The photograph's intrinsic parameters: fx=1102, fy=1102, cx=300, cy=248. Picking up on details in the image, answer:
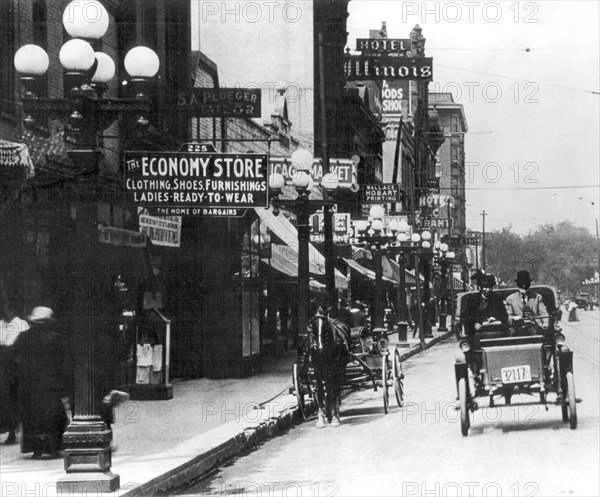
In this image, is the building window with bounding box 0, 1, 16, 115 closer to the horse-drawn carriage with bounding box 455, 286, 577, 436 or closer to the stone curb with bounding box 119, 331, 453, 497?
the stone curb with bounding box 119, 331, 453, 497

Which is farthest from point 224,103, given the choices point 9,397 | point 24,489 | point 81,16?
point 24,489

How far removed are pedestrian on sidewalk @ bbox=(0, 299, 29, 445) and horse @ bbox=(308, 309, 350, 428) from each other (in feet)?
12.3

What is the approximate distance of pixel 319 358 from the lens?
569 inches

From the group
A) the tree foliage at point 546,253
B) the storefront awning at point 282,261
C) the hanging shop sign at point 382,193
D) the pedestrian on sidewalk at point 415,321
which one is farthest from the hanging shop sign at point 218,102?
the tree foliage at point 546,253

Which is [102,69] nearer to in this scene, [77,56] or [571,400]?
[77,56]

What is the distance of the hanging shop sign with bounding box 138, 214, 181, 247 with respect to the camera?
19453mm

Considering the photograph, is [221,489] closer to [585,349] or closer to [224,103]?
[224,103]

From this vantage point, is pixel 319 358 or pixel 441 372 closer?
pixel 319 358

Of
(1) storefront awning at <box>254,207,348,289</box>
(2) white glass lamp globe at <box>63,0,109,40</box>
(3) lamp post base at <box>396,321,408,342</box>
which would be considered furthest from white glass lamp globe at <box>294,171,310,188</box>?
(3) lamp post base at <box>396,321,408,342</box>

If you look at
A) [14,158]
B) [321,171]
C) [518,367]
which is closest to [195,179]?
[14,158]

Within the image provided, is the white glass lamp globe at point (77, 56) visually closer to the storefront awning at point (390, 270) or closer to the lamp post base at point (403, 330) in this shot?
the lamp post base at point (403, 330)

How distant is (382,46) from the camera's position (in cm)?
2053

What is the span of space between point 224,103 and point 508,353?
19.8ft

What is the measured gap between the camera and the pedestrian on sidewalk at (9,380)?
12.9 metres
